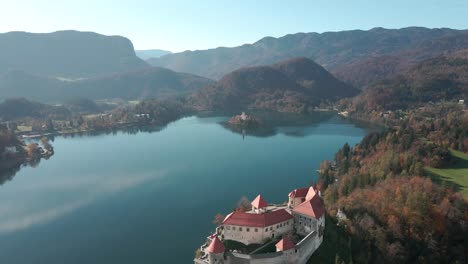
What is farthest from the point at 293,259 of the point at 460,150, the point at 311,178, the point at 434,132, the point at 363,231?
the point at 434,132

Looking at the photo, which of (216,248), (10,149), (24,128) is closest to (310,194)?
(216,248)

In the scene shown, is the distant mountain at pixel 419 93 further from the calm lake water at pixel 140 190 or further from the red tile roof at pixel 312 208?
the red tile roof at pixel 312 208

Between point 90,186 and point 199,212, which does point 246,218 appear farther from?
point 90,186

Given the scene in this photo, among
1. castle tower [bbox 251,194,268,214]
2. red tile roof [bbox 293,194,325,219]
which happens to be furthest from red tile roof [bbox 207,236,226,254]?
red tile roof [bbox 293,194,325,219]

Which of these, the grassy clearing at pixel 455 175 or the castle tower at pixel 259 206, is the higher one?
the castle tower at pixel 259 206

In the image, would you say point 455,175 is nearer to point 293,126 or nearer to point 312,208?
point 312,208

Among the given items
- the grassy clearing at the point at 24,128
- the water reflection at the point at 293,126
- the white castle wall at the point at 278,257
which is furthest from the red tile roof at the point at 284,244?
the grassy clearing at the point at 24,128
